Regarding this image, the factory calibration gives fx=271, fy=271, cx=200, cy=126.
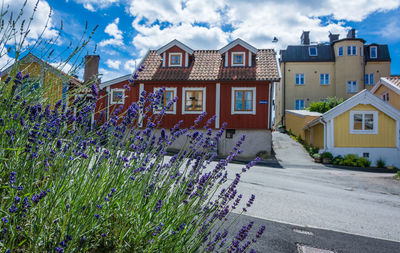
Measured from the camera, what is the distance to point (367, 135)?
18.1m

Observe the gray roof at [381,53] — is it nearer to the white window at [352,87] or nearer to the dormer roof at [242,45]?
the white window at [352,87]

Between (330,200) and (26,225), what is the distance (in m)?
6.65

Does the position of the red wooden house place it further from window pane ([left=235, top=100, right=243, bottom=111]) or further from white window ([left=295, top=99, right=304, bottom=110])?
white window ([left=295, top=99, right=304, bottom=110])

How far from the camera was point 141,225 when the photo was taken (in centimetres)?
197

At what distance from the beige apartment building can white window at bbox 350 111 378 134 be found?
45.9ft

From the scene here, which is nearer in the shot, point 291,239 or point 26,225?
point 26,225

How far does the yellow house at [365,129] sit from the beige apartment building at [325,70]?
46.1 feet

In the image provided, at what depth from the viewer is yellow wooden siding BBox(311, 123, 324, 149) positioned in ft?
65.3

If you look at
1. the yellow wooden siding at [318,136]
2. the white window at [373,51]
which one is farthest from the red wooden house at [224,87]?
the white window at [373,51]

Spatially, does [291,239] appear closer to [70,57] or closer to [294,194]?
[70,57]

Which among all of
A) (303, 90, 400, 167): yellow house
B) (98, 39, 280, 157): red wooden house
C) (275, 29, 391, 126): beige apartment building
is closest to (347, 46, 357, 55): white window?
(275, 29, 391, 126): beige apartment building

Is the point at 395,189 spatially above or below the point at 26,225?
below

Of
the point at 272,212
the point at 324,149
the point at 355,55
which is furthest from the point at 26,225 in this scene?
the point at 355,55

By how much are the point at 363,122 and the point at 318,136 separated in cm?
327
